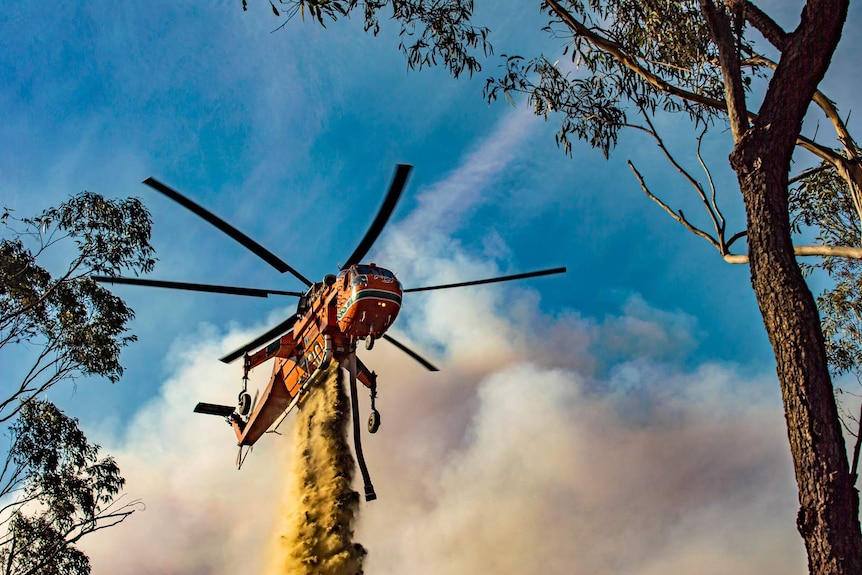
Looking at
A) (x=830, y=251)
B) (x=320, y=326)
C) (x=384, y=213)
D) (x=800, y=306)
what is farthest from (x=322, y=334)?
(x=800, y=306)

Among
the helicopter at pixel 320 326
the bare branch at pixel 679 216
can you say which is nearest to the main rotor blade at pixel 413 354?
the helicopter at pixel 320 326

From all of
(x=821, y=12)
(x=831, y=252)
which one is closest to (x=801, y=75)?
(x=821, y=12)

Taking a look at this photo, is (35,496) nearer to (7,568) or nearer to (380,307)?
(7,568)

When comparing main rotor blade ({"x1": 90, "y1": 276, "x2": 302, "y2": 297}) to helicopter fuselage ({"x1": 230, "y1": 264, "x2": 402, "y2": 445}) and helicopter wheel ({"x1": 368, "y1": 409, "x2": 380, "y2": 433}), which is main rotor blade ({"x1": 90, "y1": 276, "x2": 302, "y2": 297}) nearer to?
helicopter fuselage ({"x1": 230, "y1": 264, "x2": 402, "y2": 445})

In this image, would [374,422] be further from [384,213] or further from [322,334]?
[384,213]

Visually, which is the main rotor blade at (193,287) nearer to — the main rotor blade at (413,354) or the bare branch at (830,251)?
the main rotor blade at (413,354)

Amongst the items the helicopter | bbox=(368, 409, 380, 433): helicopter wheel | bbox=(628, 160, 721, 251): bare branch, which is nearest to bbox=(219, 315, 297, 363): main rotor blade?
the helicopter
